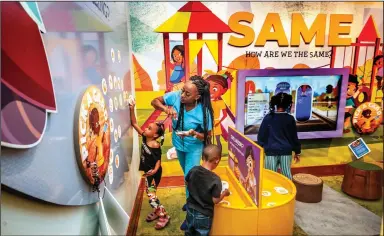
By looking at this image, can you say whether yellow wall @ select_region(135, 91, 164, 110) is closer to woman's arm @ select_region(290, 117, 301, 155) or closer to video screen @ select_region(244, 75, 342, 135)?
video screen @ select_region(244, 75, 342, 135)

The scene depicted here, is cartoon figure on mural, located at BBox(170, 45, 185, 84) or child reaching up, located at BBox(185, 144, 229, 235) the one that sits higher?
cartoon figure on mural, located at BBox(170, 45, 185, 84)

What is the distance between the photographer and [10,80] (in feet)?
1.78

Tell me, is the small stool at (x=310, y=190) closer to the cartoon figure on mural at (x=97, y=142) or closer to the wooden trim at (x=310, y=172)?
the wooden trim at (x=310, y=172)

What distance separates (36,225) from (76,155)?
24 cm

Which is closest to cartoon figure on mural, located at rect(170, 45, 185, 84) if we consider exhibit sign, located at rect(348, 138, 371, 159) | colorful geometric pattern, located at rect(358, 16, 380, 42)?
colorful geometric pattern, located at rect(358, 16, 380, 42)

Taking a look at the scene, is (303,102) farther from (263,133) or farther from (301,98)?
(263,133)

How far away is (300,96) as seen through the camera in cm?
178

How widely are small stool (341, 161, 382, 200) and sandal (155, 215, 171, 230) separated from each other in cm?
157

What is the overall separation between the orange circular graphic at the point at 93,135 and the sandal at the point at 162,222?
75cm

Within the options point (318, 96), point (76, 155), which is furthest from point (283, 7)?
point (76, 155)

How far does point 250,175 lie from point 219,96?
645 mm

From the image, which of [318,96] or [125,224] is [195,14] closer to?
[318,96]

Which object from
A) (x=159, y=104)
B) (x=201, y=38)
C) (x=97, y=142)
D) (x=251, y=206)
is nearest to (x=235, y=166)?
(x=251, y=206)

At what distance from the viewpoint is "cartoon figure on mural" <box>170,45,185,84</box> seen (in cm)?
161
